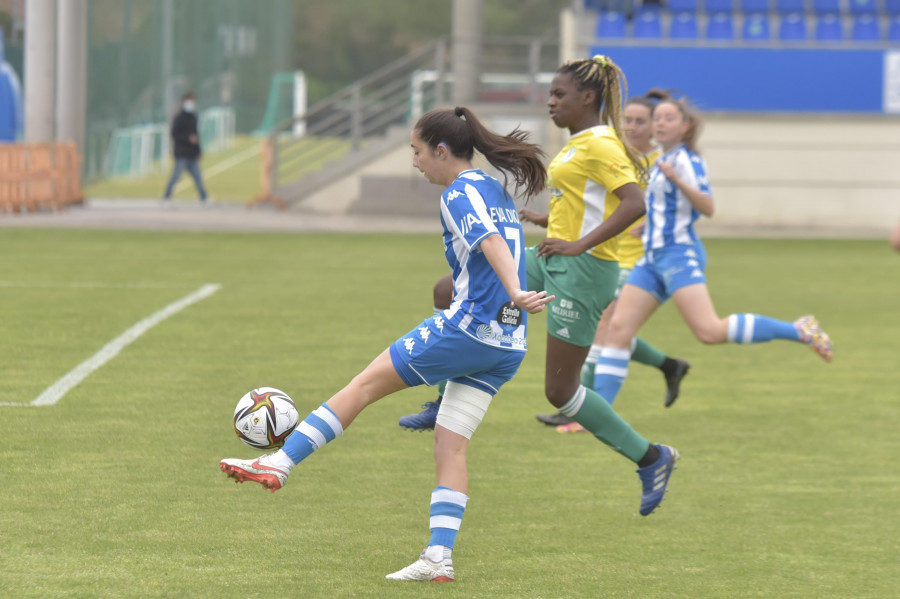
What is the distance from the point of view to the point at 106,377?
9.28 m

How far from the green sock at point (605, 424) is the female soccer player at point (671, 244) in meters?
1.80

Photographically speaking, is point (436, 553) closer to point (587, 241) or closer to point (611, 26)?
point (587, 241)

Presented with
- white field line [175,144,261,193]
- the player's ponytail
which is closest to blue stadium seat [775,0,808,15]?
white field line [175,144,261,193]

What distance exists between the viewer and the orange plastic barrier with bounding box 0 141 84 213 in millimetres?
23984

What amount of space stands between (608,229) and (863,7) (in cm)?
2200

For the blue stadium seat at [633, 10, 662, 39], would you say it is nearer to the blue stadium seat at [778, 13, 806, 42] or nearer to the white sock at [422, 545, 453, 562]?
the blue stadium seat at [778, 13, 806, 42]

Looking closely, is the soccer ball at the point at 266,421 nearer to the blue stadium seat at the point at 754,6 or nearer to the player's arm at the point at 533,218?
the player's arm at the point at 533,218

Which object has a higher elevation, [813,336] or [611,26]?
[611,26]

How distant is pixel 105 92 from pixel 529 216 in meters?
27.9

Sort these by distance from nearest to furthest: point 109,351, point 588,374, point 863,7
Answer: point 588,374 < point 109,351 < point 863,7

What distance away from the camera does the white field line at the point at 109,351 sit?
8.54m

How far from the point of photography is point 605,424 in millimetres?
6016

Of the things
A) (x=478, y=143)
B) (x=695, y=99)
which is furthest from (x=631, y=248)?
(x=695, y=99)

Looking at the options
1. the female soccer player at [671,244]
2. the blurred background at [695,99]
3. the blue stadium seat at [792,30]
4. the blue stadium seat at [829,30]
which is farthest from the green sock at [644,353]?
the blue stadium seat at [829,30]
